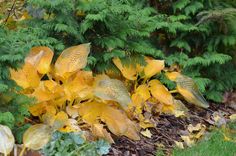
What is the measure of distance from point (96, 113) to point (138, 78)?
1.18 m

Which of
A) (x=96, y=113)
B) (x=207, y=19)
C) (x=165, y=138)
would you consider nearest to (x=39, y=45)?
(x=96, y=113)

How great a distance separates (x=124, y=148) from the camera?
4418 mm

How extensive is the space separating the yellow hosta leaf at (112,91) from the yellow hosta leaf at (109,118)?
0.11 m

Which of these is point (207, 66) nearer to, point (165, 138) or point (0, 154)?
point (165, 138)

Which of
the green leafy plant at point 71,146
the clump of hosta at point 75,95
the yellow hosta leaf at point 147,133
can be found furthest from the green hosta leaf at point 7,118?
the yellow hosta leaf at point 147,133

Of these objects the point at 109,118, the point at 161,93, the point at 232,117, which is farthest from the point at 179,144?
the point at 232,117

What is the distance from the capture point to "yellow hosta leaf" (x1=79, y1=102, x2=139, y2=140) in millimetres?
4383

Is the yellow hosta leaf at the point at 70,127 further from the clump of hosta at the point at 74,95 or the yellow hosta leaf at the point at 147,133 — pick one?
the yellow hosta leaf at the point at 147,133

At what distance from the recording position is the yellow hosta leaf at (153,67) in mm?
5348

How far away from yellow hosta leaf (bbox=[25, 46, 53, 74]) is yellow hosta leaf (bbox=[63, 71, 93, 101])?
24 cm

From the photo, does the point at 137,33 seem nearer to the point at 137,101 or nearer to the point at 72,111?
the point at 137,101

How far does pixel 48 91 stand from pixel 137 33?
50.8 inches

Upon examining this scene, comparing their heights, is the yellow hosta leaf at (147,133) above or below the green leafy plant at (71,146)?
below

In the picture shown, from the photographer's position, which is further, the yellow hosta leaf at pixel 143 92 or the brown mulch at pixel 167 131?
the yellow hosta leaf at pixel 143 92
